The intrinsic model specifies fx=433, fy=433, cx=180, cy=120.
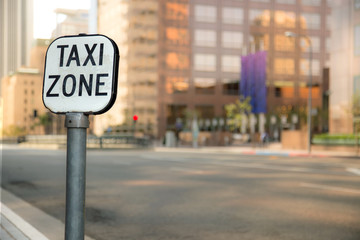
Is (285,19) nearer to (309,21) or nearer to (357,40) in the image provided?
(309,21)

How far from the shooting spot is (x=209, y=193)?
31.6 ft

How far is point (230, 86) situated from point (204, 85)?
506 cm

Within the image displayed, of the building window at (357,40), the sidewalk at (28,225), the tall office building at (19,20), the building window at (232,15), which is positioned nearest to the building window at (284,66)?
the building window at (232,15)

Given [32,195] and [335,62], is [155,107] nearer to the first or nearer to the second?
[335,62]

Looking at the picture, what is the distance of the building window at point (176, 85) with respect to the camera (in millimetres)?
77769

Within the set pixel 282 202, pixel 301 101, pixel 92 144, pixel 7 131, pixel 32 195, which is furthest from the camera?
pixel 7 131

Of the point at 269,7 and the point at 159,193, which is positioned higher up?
the point at 269,7

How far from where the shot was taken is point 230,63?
79938 millimetres

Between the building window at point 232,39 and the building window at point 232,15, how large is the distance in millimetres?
2200

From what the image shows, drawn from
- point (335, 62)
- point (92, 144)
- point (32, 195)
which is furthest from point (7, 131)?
point (32, 195)

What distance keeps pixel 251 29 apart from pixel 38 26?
263 feet

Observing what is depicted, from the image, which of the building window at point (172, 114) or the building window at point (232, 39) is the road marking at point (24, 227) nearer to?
the building window at point (172, 114)

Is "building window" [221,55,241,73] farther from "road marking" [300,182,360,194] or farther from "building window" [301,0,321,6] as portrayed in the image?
"road marking" [300,182,360,194]

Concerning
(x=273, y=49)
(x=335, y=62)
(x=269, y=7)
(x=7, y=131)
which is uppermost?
(x=269, y=7)
